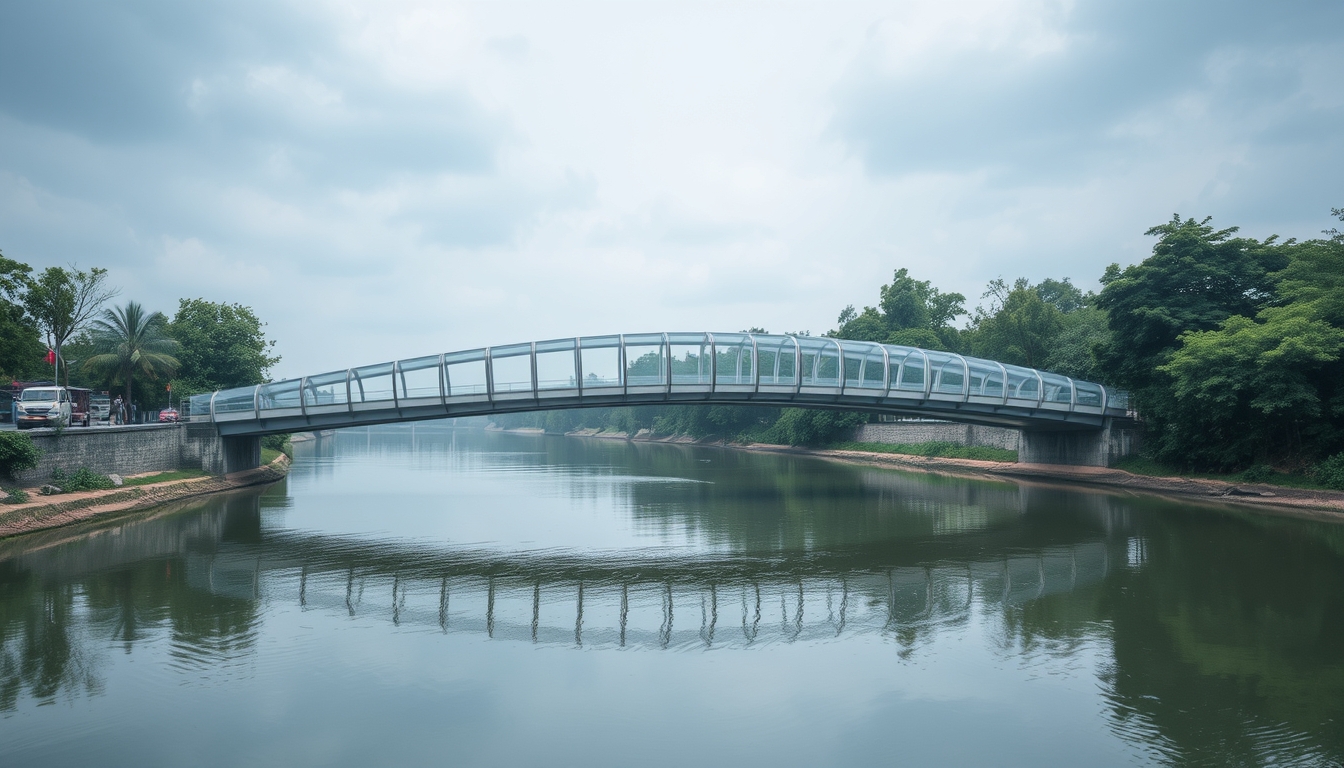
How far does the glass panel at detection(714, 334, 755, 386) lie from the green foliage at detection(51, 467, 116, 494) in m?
24.2

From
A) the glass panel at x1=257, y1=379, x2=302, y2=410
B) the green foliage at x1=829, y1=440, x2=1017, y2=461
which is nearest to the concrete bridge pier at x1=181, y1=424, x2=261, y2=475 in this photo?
the glass panel at x1=257, y1=379, x2=302, y2=410

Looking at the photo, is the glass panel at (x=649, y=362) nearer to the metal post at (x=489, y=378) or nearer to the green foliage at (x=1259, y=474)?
the metal post at (x=489, y=378)

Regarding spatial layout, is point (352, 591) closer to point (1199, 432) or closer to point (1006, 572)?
point (1006, 572)

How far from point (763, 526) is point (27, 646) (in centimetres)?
1956

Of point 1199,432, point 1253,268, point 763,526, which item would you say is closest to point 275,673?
point 763,526

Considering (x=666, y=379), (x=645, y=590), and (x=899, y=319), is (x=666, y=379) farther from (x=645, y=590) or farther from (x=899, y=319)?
(x=899, y=319)

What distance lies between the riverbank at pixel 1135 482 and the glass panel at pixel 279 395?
127 ft

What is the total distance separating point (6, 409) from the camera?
4353cm

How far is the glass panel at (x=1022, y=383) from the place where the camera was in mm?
40000

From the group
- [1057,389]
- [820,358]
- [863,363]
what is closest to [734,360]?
[820,358]

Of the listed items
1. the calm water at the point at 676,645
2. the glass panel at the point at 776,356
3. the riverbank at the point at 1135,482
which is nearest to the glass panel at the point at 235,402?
the calm water at the point at 676,645

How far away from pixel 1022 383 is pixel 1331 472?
42.2 ft

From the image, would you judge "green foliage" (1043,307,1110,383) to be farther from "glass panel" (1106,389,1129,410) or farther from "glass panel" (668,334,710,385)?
"glass panel" (668,334,710,385)

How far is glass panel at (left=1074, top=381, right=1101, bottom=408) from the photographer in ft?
135
